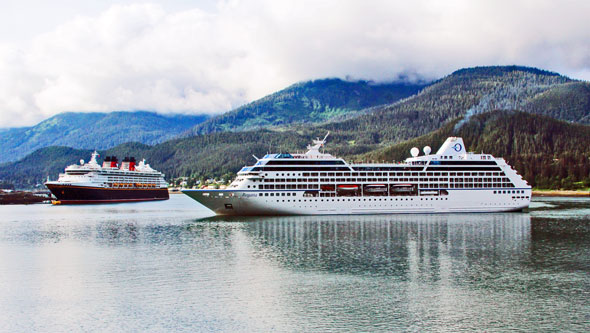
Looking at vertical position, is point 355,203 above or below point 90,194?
below

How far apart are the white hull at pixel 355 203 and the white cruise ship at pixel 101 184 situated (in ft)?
209

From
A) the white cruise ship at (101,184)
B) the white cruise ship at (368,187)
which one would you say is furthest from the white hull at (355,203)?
the white cruise ship at (101,184)

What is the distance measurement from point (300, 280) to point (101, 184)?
109320mm

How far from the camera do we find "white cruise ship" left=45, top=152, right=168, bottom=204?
421 ft

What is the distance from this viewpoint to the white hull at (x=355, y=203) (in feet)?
238

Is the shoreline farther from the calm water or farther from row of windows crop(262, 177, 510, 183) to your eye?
the calm water

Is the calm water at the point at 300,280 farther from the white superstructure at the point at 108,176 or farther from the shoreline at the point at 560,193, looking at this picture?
the shoreline at the point at 560,193

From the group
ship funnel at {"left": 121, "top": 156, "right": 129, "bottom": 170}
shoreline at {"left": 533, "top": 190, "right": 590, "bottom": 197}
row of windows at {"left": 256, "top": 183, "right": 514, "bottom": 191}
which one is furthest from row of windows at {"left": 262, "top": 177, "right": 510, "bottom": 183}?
shoreline at {"left": 533, "top": 190, "right": 590, "bottom": 197}

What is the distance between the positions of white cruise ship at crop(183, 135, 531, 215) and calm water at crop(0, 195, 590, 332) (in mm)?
14168

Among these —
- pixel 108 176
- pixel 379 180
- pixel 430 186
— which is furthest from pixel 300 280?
pixel 108 176

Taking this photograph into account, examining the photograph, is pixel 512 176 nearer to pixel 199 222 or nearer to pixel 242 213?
pixel 242 213

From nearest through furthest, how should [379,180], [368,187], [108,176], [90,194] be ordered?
[368,187] < [379,180] < [90,194] < [108,176]

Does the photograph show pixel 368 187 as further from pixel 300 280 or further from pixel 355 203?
pixel 300 280

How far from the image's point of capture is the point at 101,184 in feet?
438
